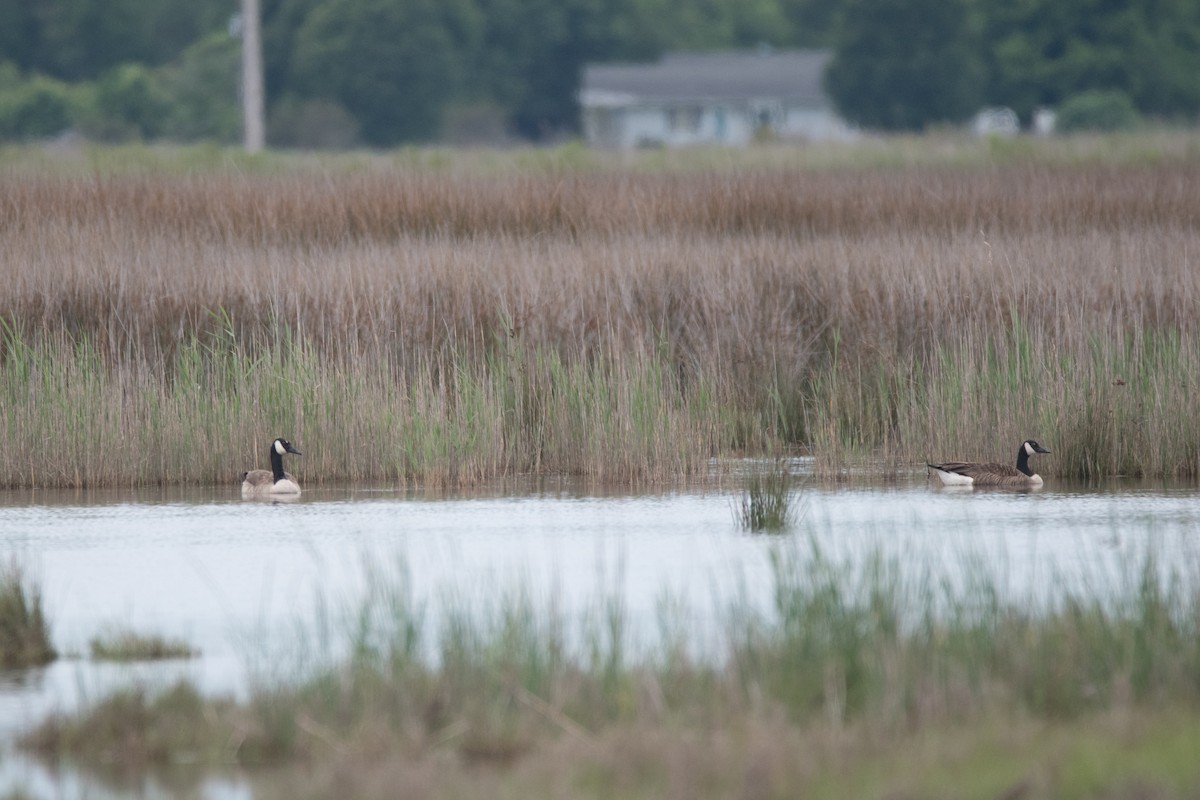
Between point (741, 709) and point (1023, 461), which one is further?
point (1023, 461)

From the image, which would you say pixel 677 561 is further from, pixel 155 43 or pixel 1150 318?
pixel 155 43

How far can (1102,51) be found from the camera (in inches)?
1930

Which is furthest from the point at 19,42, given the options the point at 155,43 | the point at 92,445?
the point at 92,445

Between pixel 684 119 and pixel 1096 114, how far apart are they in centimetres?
2351

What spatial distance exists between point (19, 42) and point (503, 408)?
155ft

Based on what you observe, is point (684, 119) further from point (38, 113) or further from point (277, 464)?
point (277, 464)

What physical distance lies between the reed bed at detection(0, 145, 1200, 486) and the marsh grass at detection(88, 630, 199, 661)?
4519mm

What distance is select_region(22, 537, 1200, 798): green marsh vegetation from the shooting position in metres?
4.98

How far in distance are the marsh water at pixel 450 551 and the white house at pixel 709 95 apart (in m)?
49.0

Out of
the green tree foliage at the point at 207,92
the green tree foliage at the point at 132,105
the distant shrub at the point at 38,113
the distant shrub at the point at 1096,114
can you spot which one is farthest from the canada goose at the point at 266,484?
the green tree foliage at the point at 207,92

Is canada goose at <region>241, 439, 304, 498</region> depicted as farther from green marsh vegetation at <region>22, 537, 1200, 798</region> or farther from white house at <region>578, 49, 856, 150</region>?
A: white house at <region>578, 49, 856, 150</region>

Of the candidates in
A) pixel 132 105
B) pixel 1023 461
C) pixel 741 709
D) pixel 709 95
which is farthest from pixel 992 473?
pixel 709 95

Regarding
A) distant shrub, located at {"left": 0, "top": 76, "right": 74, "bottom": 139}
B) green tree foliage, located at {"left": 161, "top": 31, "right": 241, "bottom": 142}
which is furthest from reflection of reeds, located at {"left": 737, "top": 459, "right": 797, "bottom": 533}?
green tree foliage, located at {"left": 161, "top": 31, "right": 241, "bottom": 142}

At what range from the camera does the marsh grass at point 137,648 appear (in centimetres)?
661
